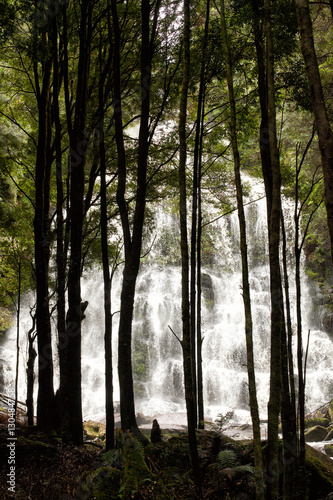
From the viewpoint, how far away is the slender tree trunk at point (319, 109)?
2.16 metres

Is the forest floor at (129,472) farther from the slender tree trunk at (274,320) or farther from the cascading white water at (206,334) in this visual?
the cascading white water at (206,334)

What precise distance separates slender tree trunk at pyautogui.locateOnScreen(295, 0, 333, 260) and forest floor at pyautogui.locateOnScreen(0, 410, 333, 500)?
272 cm

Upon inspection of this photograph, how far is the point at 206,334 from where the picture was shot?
18.5m

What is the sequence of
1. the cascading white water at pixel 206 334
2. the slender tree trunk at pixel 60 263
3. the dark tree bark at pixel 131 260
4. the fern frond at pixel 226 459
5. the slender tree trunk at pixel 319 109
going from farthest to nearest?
the cascading white water at pixel 206 334, the slender tree trunk at pixel 60 263, the dark tree bark at pixel 131 260, the fern frond at pixel 226 459, the slender tree trunk at pixel 319 109

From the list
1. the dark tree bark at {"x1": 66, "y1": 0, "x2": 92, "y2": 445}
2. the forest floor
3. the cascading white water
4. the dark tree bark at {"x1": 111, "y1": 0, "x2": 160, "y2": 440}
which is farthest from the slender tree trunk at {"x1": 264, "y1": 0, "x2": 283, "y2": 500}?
the cascading white water

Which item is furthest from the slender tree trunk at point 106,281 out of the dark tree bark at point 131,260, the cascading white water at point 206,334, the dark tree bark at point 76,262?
the cascading white water at point 206,334

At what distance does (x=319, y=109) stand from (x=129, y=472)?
343cm

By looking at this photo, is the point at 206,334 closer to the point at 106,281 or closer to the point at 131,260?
the point at 106,281

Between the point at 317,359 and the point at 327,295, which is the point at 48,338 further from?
the point at 327,295

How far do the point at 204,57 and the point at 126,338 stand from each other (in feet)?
12.6

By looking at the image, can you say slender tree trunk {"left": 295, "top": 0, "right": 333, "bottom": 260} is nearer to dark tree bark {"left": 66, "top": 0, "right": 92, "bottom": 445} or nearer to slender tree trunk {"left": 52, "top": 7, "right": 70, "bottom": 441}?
dark tree bark {"left": 66, "top": 0, "right": 92, "bottom": 445}

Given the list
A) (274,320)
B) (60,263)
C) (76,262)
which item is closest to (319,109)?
(274,320)

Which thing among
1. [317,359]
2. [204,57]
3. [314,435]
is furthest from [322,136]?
[317,359]

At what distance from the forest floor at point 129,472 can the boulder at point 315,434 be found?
6.55 m
